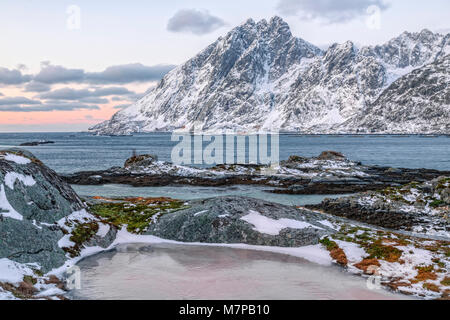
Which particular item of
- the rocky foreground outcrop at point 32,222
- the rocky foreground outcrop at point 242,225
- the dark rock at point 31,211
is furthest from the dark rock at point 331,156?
the dark rock at point 31,211

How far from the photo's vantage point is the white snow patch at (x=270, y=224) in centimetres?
2158

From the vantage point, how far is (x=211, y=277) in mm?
15688

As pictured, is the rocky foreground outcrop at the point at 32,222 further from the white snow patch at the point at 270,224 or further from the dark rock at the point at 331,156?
the dark rock at the point at 331,156

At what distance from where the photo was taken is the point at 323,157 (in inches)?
3302

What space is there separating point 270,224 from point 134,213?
33.3ft

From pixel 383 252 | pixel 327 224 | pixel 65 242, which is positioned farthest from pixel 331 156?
pixel 65 242

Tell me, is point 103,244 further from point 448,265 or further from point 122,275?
point 448,265

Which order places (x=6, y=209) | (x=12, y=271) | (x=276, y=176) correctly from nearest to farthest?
(x=12, y=271) → (x=6, y=209) → (x=276, y=176)

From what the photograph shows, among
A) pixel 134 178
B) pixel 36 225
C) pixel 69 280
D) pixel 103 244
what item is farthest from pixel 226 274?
pixel 134 178

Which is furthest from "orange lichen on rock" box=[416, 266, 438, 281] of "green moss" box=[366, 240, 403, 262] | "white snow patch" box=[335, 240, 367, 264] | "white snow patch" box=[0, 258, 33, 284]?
"white snow patch" box=[0, 258, 33, 284]

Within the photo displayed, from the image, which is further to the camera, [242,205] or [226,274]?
[242,205]

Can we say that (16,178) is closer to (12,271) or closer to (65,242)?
(65,242)

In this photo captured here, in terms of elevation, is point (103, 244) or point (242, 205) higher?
point (242, 205)
